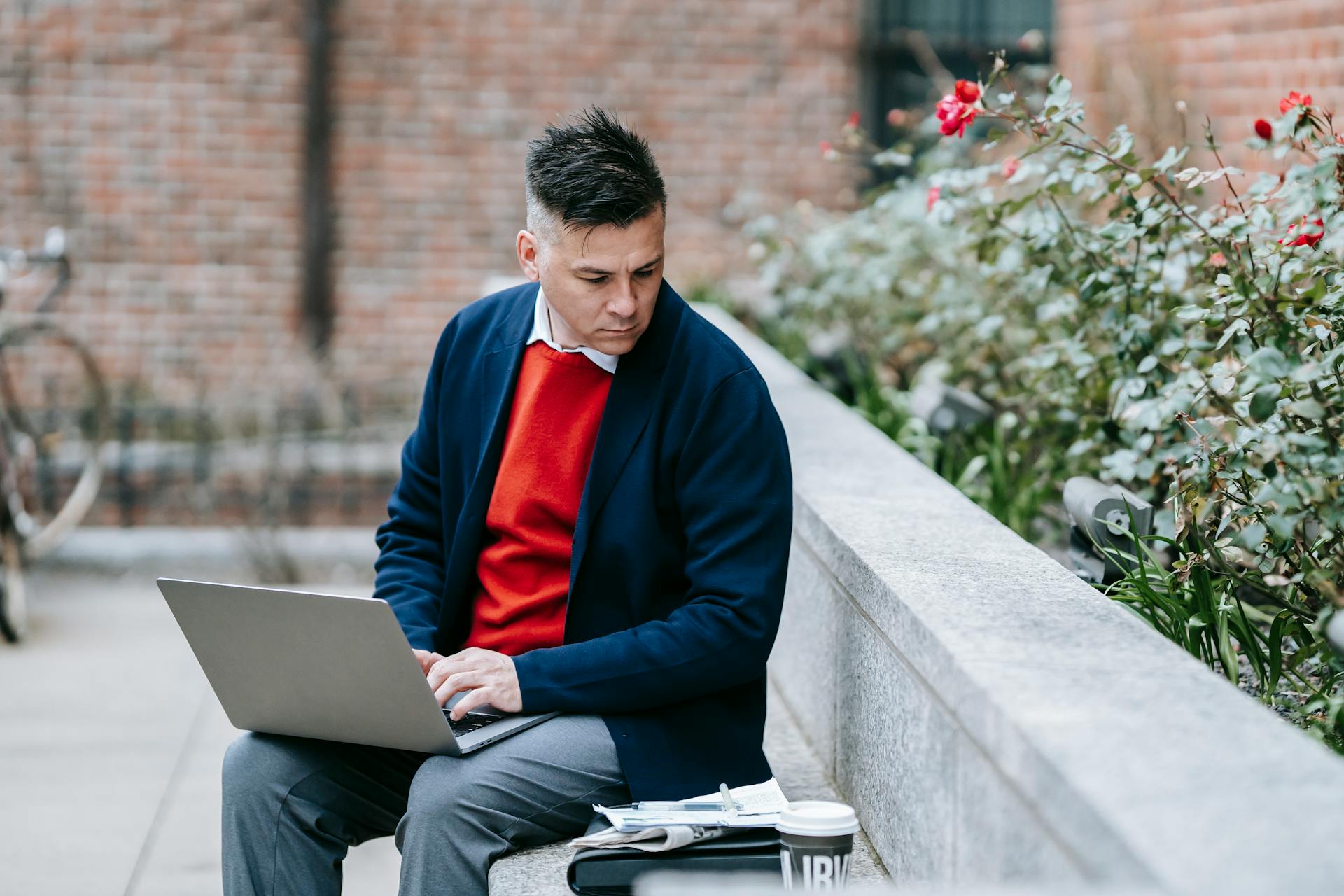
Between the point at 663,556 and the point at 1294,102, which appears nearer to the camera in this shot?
the point at 663,556

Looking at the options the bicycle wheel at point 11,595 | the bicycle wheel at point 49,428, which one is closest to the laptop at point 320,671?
the bicycle wheel at point 11,595

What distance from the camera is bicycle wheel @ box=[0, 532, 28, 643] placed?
17.3 ft

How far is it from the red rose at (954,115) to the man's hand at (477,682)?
4.78 ft

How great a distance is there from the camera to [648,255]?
7.74 ft

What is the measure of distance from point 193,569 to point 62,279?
4.66ft

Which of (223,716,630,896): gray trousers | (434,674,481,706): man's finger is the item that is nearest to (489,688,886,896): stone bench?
(223,716,630,896): gray trousers

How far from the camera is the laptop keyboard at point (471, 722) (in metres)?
2.35

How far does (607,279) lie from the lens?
237 cm

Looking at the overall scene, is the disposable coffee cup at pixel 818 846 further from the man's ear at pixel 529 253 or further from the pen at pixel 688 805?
the man's ear at pixel 529 253

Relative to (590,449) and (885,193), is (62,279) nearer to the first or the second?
(885,193)

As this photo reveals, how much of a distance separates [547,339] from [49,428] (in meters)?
5.19

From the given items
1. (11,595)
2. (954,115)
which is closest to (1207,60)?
(954,115)

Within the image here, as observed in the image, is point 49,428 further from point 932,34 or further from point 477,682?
point 477,682

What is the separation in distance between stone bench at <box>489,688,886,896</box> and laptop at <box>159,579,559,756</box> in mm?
195
